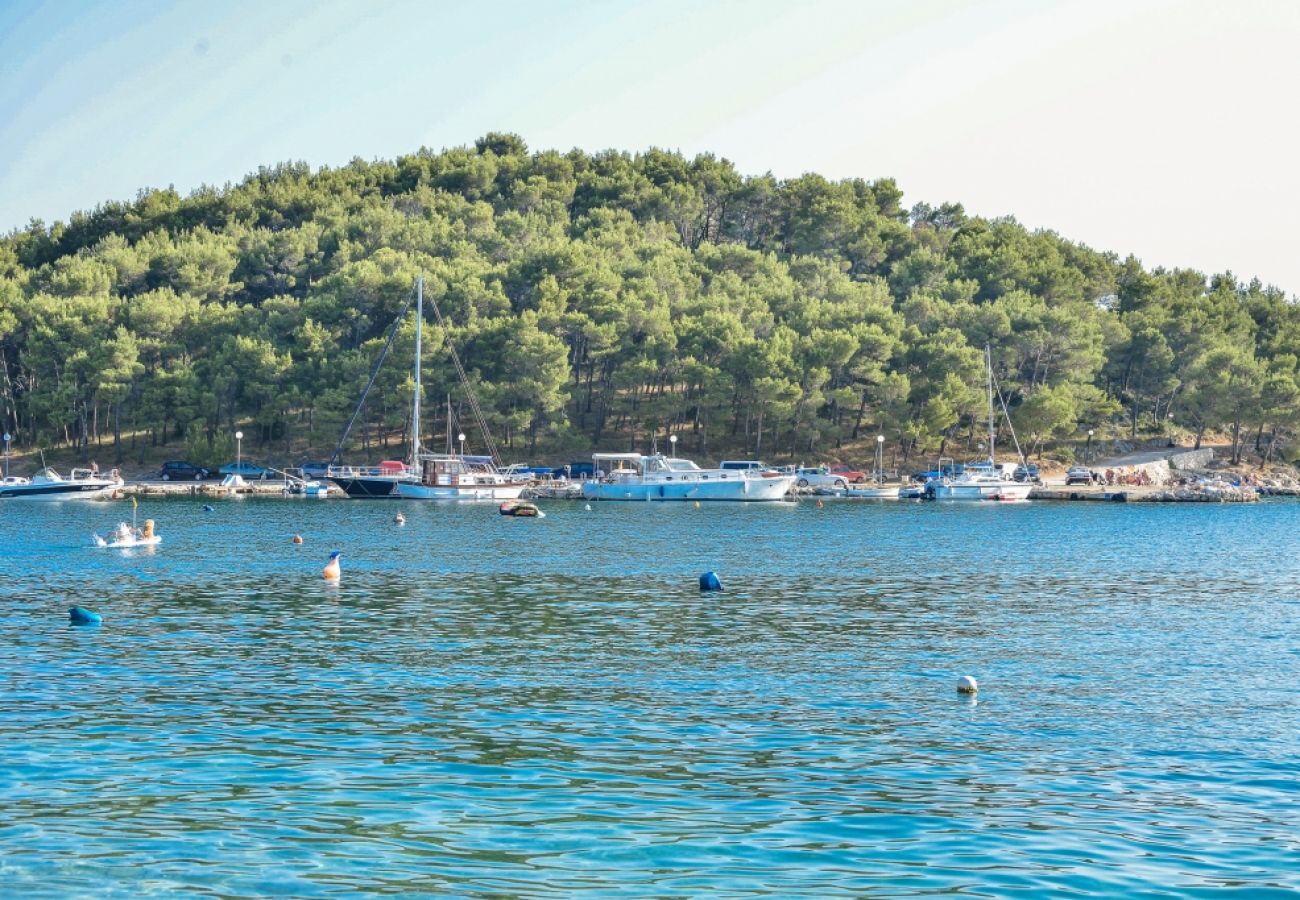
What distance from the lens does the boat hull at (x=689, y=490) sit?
326ft

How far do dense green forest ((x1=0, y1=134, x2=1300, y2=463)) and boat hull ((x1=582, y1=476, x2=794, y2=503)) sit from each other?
9176 mm

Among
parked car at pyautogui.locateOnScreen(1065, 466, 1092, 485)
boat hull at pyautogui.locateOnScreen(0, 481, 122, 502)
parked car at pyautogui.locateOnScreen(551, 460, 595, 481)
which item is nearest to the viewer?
boat hull at pyautogui.locateOnScreen(0, 481, 122, 502)

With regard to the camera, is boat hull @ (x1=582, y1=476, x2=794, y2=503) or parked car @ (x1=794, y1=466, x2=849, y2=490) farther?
parked car @ (x1=794, y1=466, x2=849, y2=490)

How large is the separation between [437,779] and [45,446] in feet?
353

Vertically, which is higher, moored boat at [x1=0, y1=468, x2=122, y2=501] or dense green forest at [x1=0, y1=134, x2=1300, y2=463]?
dense green forest at [x1=0, y1=134, x2=1300, y2=463]

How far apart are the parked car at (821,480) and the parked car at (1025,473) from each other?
13.7 m

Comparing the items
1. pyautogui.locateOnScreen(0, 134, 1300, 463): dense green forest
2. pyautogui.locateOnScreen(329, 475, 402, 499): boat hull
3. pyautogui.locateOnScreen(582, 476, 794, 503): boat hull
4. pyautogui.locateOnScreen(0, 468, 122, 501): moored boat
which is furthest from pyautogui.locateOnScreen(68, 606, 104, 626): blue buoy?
pyautogui.locateOnScreen(0, 134, 1300, 463): dense green forest

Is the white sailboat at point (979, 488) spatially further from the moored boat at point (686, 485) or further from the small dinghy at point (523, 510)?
the small dinghy at point (523, 510)

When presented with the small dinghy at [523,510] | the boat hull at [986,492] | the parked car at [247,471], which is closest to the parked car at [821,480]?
the boat hull at [986,492]

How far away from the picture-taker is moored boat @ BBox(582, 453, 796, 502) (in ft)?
326

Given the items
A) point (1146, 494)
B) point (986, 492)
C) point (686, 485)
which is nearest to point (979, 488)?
point (986, 492)

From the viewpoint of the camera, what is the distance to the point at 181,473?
352 ft

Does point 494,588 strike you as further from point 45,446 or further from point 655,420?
point 45,446

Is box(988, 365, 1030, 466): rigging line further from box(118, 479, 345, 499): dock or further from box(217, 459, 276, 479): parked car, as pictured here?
box(217, 459, 276, 479): parked car
